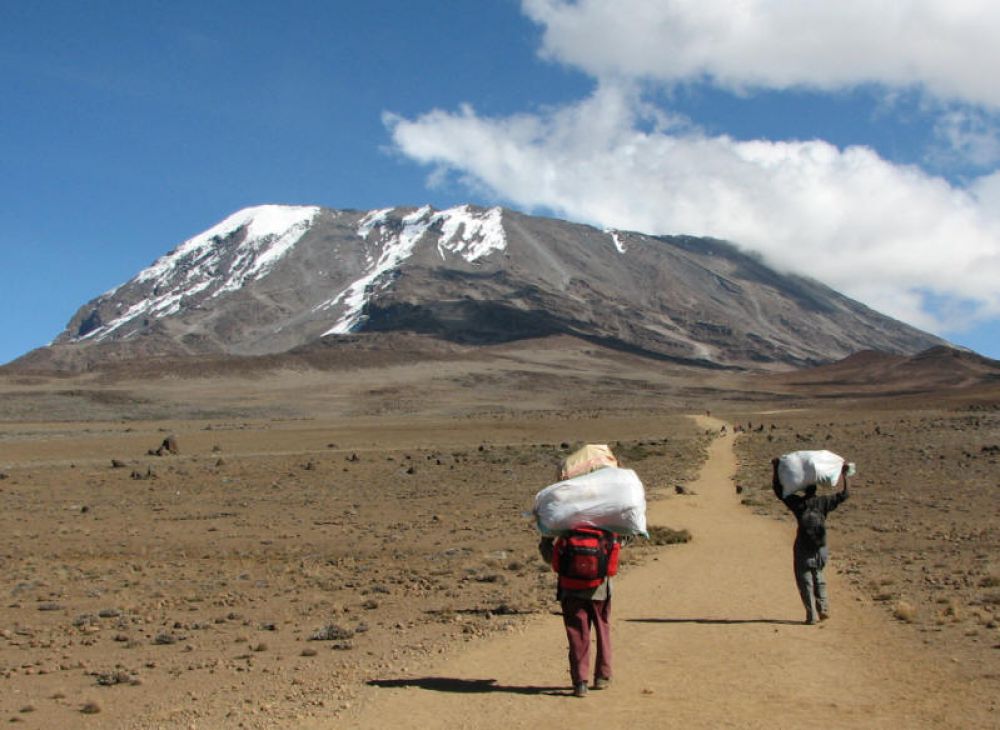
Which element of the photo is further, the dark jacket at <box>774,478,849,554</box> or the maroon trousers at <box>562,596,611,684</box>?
the dark jacket at <box>774,478,849,554</box>

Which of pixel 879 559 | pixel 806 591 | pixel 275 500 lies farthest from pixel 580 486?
pixel 275 500

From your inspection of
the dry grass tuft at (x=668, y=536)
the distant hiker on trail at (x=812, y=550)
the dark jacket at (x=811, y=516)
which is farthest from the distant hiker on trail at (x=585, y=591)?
the dry grass tuft at (x=668, y=536)

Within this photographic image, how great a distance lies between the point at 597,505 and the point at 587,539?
286 mm

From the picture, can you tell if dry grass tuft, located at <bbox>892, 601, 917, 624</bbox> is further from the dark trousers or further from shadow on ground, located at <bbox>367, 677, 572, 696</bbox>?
shadow on ground, located at <bbox>367, 677, 572, 696</bbox>

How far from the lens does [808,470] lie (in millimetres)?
10594

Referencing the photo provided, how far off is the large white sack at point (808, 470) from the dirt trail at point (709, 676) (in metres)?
1.47

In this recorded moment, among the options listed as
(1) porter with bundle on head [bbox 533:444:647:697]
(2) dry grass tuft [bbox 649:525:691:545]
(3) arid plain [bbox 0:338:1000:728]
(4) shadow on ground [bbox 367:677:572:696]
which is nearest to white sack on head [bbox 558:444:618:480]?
(1) porter with bundle on head [bbox 533:444:647:697]

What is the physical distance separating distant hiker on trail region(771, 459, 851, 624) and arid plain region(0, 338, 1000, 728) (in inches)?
35.3

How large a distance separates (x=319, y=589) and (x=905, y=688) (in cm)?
872

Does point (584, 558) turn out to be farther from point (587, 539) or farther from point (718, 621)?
point (718, 621)

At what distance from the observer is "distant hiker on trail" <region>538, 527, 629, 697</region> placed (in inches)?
309

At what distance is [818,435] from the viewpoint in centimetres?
5244

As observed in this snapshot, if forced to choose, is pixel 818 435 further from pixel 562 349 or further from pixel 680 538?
pixel 562 349

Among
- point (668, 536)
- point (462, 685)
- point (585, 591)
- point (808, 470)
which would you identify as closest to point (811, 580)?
point (808, 470)
